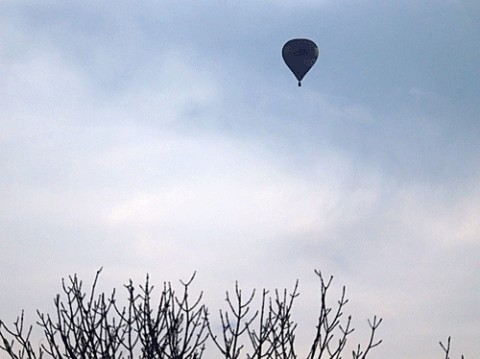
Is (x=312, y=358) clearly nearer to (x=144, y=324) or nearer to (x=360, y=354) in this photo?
(x=360, y=354)

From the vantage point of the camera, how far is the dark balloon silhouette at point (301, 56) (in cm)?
3516

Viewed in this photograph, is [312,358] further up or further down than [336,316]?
further down

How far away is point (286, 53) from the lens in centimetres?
3566

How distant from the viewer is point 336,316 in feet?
34.6

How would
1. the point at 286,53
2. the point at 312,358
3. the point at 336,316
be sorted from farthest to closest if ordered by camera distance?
1. the point at 286,53
2. the point at 336,316
3. the point at 312,358

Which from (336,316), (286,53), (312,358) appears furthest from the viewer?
(286,53)

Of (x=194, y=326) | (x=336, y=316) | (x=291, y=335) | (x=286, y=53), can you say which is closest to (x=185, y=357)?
(x=194, y=326)

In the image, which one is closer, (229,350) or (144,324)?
(229,350)

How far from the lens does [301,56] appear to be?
3525cm

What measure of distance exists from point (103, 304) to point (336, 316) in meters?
3.34

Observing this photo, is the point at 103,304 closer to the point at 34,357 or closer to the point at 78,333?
the point at 78,333

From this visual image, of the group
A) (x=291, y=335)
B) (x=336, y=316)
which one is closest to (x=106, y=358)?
(x=291, y=335)

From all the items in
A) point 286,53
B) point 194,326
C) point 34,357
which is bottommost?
point 34,357

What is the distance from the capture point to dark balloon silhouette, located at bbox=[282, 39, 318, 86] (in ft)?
115
